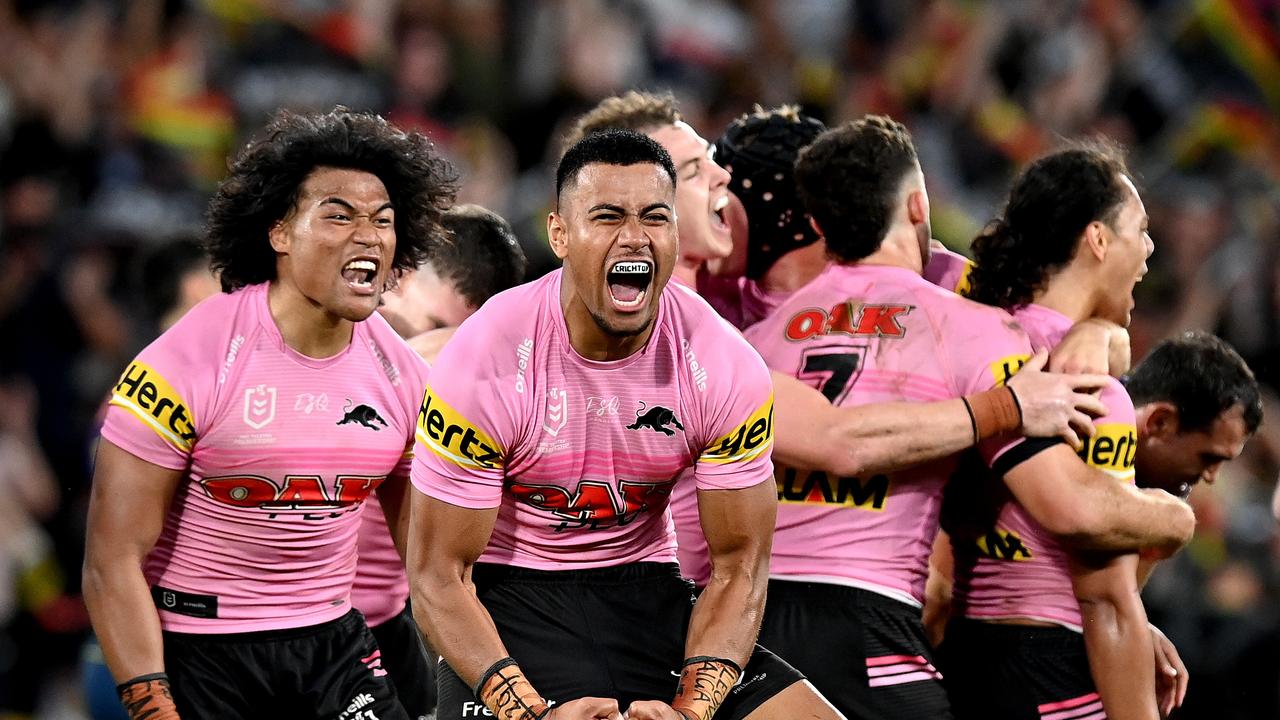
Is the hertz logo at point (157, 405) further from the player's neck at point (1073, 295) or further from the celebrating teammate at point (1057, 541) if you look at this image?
the player's neck at point (1073, 295)

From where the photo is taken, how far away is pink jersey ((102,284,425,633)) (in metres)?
4.34

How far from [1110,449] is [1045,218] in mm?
762

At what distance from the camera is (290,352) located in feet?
15.0

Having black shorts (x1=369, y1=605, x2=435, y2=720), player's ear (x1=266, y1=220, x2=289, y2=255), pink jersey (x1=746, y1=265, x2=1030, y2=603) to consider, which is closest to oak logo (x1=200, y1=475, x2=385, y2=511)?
player's ear (x1=266, y1=220, x2=289, y2=255)

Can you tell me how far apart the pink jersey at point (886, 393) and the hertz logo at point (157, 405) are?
1661mm

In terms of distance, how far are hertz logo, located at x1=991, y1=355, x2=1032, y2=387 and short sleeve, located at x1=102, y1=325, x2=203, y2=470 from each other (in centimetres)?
218

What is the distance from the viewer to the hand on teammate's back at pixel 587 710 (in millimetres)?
3910

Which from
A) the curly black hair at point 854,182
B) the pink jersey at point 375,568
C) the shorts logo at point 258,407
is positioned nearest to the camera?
the shorts logo at point 258,407

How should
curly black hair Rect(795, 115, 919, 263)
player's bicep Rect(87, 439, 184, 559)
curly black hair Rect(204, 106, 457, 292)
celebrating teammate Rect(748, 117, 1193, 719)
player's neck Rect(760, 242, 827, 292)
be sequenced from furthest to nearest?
player's neck Rect(760, 242, 827, 292) < curly black hair Rect(795, 115, 919, 263) < curly black hair Rect(204, 106, 457, 292) < celebrating teammate Rect(748, 117, 1193, 719) < player's bicep Rect(87, 439, 184, 559)

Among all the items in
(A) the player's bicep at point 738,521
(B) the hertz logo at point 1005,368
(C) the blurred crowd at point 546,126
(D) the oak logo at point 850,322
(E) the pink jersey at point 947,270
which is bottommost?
(A) the player's bicep at point 738,521

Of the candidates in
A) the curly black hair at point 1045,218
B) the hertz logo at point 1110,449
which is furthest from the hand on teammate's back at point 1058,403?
the curly black hair at point 1045,218

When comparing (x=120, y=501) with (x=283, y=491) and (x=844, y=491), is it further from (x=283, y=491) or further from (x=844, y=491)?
(x=844, y=491)

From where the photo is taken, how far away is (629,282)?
416 centimetres

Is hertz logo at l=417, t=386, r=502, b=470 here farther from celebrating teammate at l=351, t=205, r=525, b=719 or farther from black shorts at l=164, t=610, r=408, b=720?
celebrating teammate at l=351, t=205, r=525, b=719
